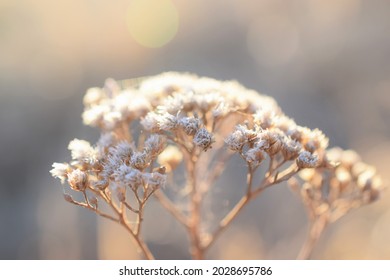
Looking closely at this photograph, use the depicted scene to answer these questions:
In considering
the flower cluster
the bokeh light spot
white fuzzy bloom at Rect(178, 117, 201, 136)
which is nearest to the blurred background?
the bokeh light spot

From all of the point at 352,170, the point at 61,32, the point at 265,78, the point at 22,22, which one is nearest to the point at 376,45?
the point at 265,78

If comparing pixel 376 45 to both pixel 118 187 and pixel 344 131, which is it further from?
pixel 118 187

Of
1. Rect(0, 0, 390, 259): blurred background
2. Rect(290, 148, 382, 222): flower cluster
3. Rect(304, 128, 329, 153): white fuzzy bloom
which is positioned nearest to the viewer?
Rect(304, 128, 329, 153): white fuzzy bloom

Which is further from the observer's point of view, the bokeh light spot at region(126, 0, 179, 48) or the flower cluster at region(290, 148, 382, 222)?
the bokeh light spot at region(126, 0, 179, 48)

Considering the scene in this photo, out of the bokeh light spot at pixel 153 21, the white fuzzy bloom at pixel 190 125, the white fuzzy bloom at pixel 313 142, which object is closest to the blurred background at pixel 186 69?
the bokeh light spot at pixel 153 21

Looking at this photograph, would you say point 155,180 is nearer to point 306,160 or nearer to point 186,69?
point 306,160

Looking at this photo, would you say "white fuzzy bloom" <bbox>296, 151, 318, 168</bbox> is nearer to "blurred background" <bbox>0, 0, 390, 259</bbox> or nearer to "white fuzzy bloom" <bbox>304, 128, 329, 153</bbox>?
"white fuzzy bloom" <bbox>304, 128, 329, 153</bbox>

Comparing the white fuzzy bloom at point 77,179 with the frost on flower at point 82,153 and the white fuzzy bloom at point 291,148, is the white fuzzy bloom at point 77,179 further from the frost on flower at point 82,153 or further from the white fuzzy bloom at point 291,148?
the white fuzzy bloom at point 291,148
